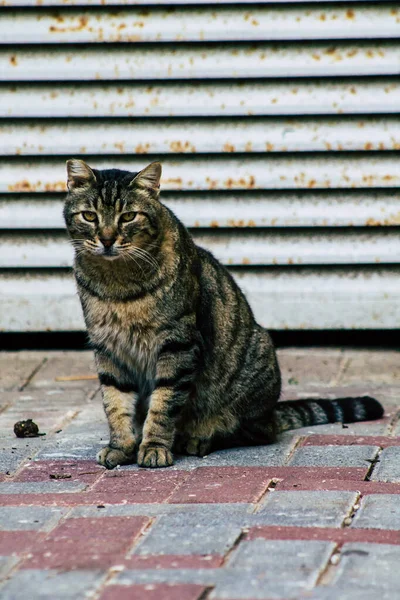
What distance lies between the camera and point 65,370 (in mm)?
5969

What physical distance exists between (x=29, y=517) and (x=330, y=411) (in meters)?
1.72

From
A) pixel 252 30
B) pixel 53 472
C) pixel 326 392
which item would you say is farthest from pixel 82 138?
pixel 53 472

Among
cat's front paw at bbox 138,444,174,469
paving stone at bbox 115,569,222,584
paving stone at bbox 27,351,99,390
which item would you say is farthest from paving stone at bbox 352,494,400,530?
paving stone at bbox 27,351,99,390

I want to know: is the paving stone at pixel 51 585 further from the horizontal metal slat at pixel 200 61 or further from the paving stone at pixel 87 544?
the horizontal metal slat at pixel 200 61

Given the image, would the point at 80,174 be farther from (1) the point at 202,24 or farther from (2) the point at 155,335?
(1) the point at 202,24

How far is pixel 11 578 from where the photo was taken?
2.95m

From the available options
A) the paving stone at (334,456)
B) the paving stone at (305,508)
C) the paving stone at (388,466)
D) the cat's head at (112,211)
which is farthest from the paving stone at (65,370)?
the paving stone at (305,508)

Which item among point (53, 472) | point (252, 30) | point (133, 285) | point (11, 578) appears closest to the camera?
point (11, 578)

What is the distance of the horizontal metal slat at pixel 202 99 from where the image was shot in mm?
5941

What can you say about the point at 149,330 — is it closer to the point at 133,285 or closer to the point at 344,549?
the point at 133,285

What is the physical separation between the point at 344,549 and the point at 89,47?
369cm

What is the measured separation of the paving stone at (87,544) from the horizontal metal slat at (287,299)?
111 inches

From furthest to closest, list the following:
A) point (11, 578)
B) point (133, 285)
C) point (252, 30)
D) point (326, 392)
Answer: point (252, 30)
point (326, 392)
point (133, 285)
point (11, 578)

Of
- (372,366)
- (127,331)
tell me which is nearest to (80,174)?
(127,331)
